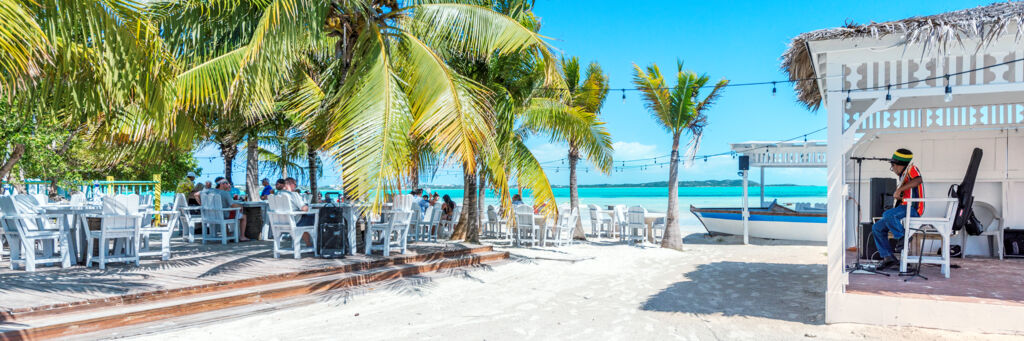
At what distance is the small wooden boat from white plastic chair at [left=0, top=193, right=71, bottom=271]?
47.9 ft

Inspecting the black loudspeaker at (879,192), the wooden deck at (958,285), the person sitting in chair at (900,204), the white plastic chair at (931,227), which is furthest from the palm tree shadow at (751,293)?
the black loudspeaker at (879,192)

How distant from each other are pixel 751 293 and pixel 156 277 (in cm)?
643

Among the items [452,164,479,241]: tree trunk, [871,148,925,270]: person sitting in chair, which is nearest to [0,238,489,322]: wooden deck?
[452,164,479,241]: tree trunk

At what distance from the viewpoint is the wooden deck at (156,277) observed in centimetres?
518

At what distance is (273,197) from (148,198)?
5.27 m

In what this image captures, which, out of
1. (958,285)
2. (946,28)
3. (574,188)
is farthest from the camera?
(574,188)

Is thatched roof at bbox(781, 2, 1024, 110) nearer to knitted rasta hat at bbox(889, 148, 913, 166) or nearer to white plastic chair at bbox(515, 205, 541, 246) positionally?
knitted rasta hat at bbox(889, 148, 913, 166)

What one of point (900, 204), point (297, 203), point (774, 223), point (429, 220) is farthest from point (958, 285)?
point (774, 223)

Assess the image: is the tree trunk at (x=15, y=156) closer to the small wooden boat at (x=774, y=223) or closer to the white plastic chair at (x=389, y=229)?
the white plastic chair at (x=389, y=229)

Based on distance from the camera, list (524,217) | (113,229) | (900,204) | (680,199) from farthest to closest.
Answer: (680,199)
(524,217)
(113,229)
(900,204)

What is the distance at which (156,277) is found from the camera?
253 inches

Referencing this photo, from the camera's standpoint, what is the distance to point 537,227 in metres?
12.8

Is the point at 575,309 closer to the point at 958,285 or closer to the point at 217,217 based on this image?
the point at 958,285

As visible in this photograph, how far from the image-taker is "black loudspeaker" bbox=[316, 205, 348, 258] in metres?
8.38
